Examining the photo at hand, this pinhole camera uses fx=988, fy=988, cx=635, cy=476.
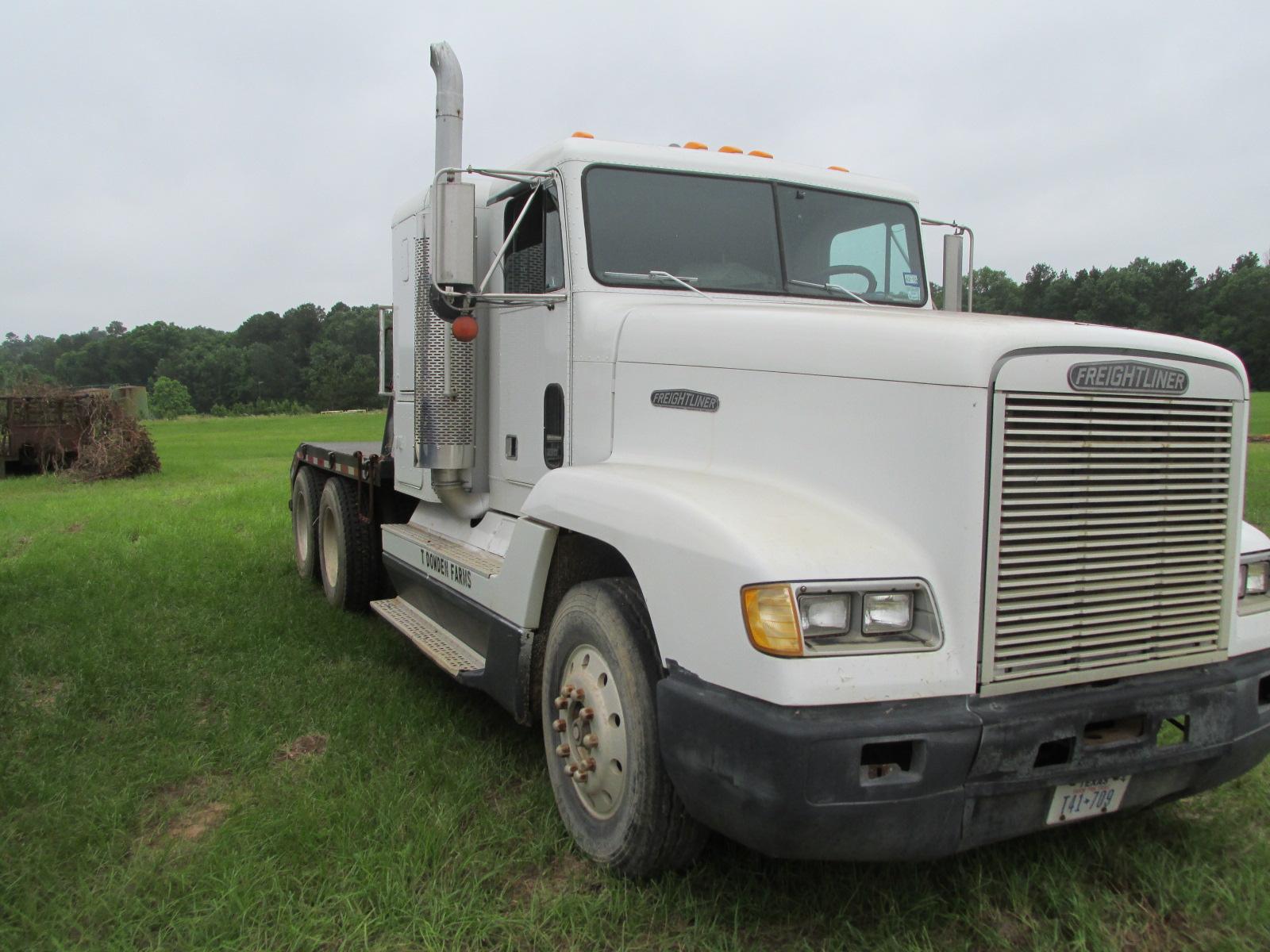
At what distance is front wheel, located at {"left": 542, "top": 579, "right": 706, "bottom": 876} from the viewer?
308cm

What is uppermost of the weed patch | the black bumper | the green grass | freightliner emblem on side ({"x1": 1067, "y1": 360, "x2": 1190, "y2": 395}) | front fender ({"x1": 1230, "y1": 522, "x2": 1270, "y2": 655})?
freightliner emblem on side ({"x1": 1067, "y1": 360, "x2": 1190, "y2": 395})

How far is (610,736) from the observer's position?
10.7 feet

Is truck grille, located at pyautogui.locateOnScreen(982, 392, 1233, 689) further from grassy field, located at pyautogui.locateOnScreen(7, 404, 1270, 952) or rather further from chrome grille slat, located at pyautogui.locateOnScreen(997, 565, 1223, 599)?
grassy field, located at pyautogui.locateOnScreen(7, 404, 1270, 952)

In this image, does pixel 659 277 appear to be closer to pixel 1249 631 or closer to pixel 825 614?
pixel 825 614

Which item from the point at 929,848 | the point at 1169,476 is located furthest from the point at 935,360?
the point at 929,848

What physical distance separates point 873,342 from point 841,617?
2.83ft

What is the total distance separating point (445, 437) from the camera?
522 centimetres

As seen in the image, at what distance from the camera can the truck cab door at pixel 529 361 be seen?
174 inches

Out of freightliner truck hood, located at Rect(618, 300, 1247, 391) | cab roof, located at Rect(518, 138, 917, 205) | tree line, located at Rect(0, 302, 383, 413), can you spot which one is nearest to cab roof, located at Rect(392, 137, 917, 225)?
cab roof, located at Rect(518, 138, 917, 205)

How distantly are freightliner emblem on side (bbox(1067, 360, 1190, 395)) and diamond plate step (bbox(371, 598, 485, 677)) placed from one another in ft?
8.95

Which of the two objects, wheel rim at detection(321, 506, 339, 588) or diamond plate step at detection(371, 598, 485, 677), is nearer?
diamond plate step at detection(371, 598, 485, 677)

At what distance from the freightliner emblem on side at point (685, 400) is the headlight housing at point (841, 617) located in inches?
40.4

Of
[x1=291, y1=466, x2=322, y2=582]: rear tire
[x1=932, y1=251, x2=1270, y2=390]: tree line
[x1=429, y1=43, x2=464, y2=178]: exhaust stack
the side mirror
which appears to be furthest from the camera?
[x1=932, y1=251, x2=1270, y2=390]: tree line

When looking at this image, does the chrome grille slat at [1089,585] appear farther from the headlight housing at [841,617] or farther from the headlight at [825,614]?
the headlight at [825,614]
